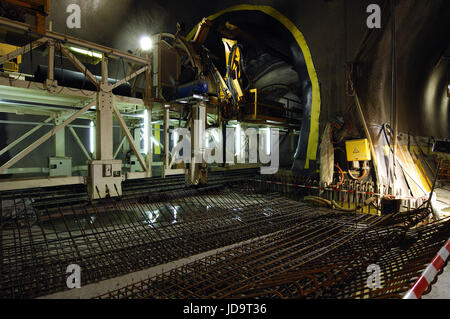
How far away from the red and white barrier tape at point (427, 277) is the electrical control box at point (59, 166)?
330 inches

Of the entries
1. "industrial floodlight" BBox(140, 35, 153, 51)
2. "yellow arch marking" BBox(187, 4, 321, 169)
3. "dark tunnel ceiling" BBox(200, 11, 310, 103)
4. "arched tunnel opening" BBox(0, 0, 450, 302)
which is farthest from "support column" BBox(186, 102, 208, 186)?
"dark tunnel ceiling" BBox(200, 11, 310, 103)

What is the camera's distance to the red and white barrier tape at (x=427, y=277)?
173 centimetres

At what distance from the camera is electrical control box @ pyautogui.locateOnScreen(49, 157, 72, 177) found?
23.7ft

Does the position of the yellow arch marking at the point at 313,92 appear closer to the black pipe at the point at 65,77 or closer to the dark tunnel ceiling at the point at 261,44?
the dark tunnel ceiling at the point at 261,44

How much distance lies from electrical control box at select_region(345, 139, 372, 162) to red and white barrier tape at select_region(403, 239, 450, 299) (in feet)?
16.7

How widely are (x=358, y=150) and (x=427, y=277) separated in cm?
572

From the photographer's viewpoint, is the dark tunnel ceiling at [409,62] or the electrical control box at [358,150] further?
the dark tunnel ceiling at [409,62]

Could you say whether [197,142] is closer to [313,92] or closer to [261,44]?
[313,92]

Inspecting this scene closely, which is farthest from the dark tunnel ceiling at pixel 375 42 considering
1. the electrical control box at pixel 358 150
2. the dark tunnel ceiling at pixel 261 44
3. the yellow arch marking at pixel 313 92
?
the electrical control box at pixel 358 150

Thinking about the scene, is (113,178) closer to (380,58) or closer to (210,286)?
(210,286)

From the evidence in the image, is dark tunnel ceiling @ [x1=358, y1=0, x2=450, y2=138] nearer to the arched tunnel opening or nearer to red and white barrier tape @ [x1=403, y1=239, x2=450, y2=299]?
the arched tunnel opening

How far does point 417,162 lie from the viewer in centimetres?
721

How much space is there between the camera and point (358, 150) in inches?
276
